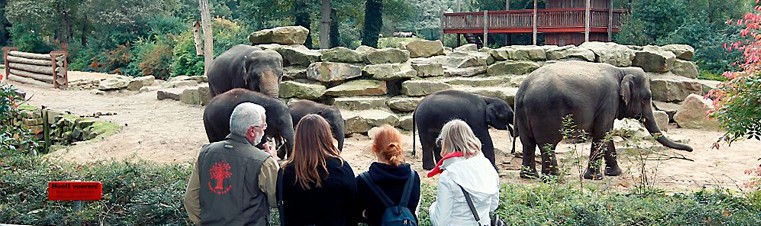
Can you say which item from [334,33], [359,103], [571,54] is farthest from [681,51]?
[334,33]

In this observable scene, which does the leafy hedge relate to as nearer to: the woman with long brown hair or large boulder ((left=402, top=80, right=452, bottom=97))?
the woman with long brown hair

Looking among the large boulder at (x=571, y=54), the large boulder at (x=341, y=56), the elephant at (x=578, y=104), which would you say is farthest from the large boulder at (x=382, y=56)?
the elephant at (x=578, y=104)

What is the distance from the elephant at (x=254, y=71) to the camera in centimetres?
1325

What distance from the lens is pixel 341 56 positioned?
1702 cm

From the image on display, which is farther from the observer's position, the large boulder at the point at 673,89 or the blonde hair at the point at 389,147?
the large boulder at the point at 673,89

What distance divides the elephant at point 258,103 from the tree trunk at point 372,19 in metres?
21.2

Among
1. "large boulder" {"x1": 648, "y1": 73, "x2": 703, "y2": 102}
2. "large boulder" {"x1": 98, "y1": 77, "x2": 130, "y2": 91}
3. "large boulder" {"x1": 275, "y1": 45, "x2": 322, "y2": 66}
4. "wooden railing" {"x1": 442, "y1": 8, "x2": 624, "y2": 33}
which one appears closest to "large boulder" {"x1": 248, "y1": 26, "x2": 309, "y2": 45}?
"large boulder" {"x1": 275, "y1": 45, "x2": 322, "y2": 66}

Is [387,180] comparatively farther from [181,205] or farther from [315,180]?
[181,205]

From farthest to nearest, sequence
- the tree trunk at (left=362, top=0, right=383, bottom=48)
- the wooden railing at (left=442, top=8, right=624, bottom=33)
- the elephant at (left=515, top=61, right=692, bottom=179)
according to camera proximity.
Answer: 1. the tree trunk at (left=362, top=0, right=383, bottom=48)
2. the wooden railing at (left=442, top=8, right=624, bottom=33)
3. the elephant at (left=515, top=61, right=692, bottom=179)

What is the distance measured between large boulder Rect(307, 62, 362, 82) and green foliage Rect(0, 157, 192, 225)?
8.06m

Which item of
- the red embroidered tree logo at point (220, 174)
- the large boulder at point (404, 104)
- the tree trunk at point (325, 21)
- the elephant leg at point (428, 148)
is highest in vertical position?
the tree trunk at point (325, 21)

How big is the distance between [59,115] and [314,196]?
555 inches

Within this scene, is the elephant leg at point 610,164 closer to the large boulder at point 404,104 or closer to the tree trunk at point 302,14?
the large boulder at point 404,104

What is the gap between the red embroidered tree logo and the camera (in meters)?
5.25
